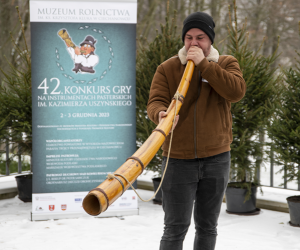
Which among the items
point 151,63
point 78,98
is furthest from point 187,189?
point 151,63

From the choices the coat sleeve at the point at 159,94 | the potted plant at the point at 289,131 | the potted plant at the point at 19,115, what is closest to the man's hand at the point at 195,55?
the coat sleeve at the point at 159,94

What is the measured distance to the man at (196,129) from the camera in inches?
81.2

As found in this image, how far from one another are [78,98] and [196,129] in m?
2.35

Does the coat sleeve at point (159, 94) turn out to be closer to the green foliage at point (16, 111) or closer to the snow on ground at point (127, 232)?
the snow on ground at point (127, 232)

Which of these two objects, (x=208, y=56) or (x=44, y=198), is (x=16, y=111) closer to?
(x=44, y=198)

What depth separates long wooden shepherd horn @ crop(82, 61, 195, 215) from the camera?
143 cm

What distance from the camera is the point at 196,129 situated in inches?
81.8

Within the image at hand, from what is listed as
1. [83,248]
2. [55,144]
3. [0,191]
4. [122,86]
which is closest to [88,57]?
[122,86]

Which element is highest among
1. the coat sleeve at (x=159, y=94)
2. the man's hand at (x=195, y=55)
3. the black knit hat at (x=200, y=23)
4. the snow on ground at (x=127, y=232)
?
the black knit hat at (x=200, y=23)

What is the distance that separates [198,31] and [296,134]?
86.5 inches

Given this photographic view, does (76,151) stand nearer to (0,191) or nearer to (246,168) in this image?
(0,191)

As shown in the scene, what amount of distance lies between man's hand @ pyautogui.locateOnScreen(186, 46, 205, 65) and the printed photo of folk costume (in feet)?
7.60

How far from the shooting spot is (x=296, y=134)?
376 cm

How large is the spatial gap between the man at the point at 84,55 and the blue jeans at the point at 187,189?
235cm
